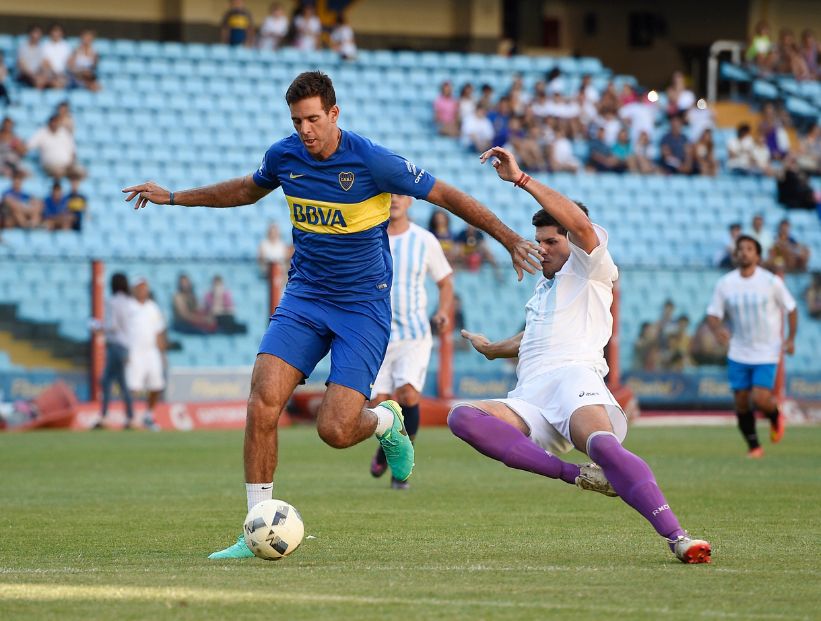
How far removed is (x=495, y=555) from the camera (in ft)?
26.0

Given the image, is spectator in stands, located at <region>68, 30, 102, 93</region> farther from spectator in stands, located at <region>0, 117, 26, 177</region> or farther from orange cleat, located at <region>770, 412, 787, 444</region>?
orange cleat, located at <region>770, 412, 787, 444</region>

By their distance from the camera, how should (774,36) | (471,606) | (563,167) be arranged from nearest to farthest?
(471,606)
(563,167)
(774,36)

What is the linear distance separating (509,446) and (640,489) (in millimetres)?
903

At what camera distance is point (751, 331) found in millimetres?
16938

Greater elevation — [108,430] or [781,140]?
[781,140]

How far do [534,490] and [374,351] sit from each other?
425 cm

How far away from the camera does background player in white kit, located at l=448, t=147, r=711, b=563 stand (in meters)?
7.70

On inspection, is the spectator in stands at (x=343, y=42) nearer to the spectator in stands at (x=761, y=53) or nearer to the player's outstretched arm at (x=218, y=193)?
the spectator in stands at (x=761, y=53)

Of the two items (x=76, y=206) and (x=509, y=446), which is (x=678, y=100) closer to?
(x=76, y=206)

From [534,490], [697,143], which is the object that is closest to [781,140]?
[697,143]

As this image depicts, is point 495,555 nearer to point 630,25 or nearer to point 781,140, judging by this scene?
point 781,140

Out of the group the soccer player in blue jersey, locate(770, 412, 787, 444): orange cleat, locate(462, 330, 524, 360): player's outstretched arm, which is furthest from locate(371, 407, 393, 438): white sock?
locate(770, 412, 787, 444): orange cleat

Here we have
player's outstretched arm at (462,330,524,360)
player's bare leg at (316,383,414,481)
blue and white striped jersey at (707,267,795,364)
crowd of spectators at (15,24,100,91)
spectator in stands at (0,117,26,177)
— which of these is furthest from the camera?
crowd of spectators at (15,24,100,91)

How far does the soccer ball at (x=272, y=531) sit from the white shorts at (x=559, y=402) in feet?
4.83
